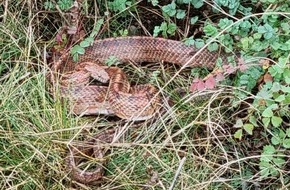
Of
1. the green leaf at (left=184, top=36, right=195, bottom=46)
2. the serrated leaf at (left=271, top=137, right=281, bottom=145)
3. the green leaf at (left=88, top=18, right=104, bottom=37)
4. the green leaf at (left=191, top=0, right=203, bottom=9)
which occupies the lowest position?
the serrated leaf at (left=271, top=137, right=281, bottom=145)

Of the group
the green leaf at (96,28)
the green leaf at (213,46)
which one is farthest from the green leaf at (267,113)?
the green leaf at (96,28)

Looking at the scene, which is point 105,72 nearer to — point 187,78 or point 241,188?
point 187,78

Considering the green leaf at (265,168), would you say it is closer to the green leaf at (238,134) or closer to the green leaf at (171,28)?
the green leaf at (238,134)

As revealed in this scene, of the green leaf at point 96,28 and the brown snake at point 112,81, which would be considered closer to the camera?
the brown snake at point 112,81

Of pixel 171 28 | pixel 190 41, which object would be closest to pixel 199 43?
pixel 190 41

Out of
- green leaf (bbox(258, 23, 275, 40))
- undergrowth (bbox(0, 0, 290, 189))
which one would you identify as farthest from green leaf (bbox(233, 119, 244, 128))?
green leaf (bbox(258, 23, 275, 40))

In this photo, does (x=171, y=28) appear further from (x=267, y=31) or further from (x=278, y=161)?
(x=278, y=161)

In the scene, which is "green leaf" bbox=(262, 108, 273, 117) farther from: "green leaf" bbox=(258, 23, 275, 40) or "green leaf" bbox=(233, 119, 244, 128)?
"green leaf" bbox=(258, 23, 275, 40)
